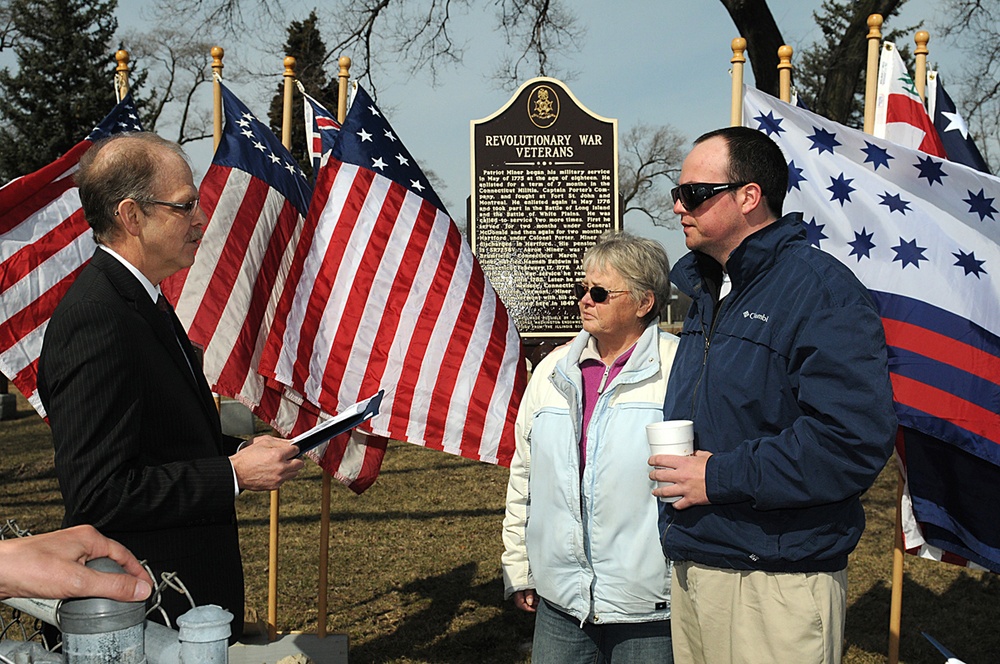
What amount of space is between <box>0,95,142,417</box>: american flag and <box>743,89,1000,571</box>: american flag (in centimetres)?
345

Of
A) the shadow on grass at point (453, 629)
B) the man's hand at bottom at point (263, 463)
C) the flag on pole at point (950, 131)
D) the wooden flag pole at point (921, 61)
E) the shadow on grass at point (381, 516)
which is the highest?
the wooden flag pole at point (921, 61)

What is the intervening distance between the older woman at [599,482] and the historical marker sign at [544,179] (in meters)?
3.70

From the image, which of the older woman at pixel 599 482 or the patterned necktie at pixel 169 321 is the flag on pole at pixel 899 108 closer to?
the older woman at pixel 599 482

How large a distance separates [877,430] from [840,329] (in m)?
0.26

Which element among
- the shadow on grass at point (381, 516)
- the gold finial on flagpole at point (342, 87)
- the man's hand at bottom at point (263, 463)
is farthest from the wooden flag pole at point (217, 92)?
the shadow on grass at point (381, 516)

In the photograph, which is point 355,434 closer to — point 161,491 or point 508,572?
point 508,572

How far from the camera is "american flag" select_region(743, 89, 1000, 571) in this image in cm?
359

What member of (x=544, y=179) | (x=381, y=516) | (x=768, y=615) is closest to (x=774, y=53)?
(x=544, y=179)

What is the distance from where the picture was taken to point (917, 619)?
563cm

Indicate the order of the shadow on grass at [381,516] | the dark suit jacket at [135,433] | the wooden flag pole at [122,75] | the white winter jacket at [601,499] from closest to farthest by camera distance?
the dark suit jacket at [135,433] → the white winter jacket at [601,499] → the wooden flag pole at [122,75] → the shadow on grass at [381,516]

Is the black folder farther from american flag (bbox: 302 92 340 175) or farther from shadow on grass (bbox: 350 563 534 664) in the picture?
shadow on grass (bbox: 350 563 534 664)

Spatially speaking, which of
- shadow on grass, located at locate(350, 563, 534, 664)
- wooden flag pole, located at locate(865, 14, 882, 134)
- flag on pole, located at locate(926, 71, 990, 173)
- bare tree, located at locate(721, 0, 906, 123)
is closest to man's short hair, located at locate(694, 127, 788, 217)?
wooden flag pole, located at locate(865, 14, 882, 134)

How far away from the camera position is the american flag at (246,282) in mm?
4238

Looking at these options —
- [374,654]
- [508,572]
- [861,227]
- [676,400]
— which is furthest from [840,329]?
[374,654]
